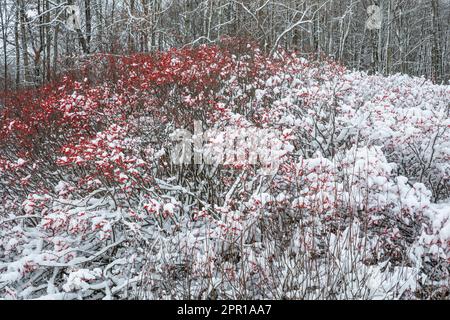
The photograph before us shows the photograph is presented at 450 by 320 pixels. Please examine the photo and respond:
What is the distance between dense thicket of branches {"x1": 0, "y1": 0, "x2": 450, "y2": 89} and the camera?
11789mm

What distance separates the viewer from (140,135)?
6.34 meters

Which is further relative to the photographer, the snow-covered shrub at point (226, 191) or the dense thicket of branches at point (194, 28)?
the dense thicket of branches at point (194, 28)

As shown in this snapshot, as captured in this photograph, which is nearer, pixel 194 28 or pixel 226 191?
pixel 226 191

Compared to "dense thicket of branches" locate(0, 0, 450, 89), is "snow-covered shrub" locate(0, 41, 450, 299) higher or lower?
lower

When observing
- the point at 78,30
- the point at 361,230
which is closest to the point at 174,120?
the point at 361,230

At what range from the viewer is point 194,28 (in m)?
15.8

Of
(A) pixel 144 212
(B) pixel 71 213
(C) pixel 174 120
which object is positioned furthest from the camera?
(C) pixel 174 120

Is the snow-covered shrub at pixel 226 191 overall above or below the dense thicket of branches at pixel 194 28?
below

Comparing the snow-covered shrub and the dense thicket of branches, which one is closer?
the snow-covered shrub

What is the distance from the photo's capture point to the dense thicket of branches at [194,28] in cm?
1179

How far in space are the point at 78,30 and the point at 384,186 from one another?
1096 centimetres

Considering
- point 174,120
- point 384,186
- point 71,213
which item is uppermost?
point 174,120
